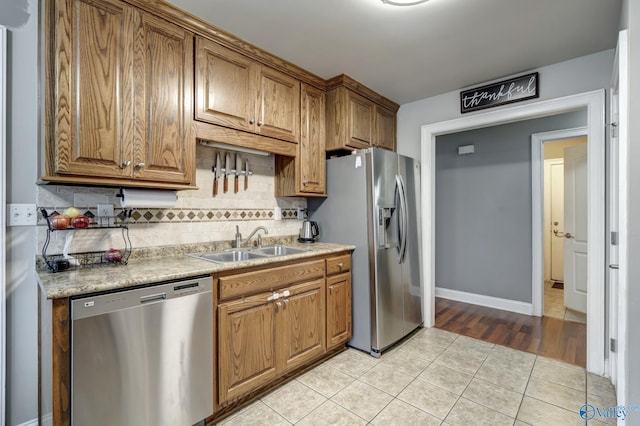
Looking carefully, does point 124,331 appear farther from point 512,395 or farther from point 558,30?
point 558,30

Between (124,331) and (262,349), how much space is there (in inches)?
33.8

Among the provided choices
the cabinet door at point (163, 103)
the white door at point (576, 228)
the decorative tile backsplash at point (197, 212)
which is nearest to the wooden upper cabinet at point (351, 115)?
the decorative tile backsplash at point (197, 212)

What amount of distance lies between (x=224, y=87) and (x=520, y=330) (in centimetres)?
367

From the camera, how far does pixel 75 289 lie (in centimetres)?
124

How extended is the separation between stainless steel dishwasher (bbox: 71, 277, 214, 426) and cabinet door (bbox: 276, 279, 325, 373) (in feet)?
1.80

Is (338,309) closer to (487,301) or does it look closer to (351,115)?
(351,115)

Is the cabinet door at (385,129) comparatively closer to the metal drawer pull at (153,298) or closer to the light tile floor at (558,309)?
the metal drawer pull at (153,298)

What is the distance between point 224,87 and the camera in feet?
6.96

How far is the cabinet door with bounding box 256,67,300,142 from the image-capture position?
7.77 ft

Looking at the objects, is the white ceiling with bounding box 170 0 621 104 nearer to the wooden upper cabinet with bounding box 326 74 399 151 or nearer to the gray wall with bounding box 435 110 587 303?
the wooden upper cabinet with bounding box 326 74 399 151

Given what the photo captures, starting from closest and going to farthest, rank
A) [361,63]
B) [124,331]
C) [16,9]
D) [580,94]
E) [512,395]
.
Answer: [124,331] → [16,9] → [512,395] → [580,94] → [361,63]

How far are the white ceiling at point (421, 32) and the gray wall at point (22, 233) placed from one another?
2.88 ft

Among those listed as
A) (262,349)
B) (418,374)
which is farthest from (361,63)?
(418,374)

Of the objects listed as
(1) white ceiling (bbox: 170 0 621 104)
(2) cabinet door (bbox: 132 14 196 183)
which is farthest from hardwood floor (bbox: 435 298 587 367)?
(2) cabinet door (bbox: 132 14 196 183)
